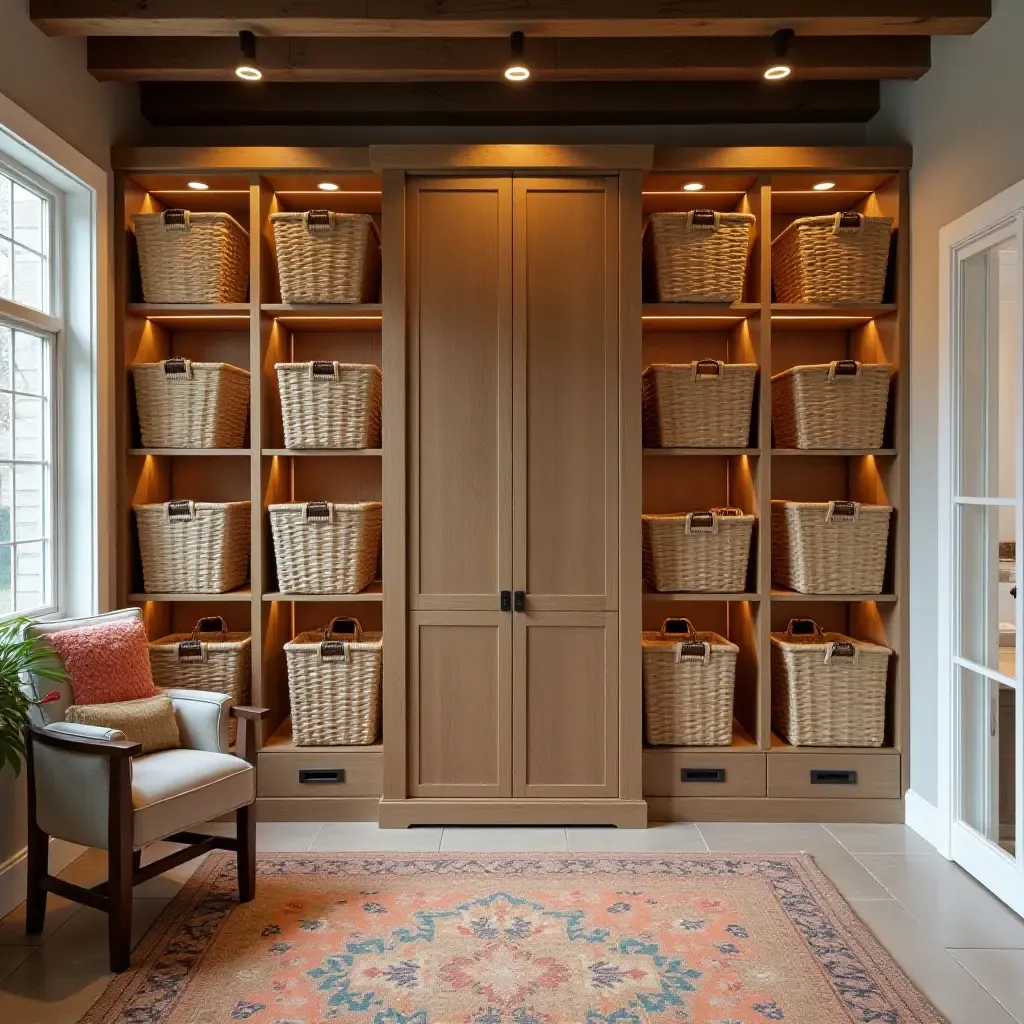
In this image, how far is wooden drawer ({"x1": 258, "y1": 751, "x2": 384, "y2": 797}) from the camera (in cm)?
348

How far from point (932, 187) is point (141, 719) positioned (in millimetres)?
3462

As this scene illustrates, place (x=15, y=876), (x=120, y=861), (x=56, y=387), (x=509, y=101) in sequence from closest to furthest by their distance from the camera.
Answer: (x=120, y=861) → (x=15, y=876) → (x=56, y=387) → (x=509, y=101)

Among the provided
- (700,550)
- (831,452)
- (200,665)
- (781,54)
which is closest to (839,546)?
(831,452)

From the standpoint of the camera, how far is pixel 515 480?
340 cm

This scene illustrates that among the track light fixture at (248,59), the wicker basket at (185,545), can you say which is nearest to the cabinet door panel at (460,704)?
the wicker basket at (185,545)

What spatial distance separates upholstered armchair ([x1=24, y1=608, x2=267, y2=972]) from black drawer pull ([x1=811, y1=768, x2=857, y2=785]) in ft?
7.21

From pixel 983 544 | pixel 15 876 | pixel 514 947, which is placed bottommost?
pixel 514 947

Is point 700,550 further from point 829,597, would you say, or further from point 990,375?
point 990,375

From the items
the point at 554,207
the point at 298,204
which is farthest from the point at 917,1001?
the point at 298,204

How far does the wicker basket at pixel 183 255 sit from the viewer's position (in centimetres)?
347

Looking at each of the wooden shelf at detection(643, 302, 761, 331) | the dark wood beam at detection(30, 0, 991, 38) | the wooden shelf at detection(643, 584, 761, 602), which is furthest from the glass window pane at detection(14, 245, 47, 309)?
the wooden shelf at detection(643, 584, 761, 602)

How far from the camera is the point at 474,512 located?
341cm

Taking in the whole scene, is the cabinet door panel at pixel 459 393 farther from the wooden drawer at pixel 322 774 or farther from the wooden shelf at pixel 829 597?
the wooden shelf at pixel 829 597

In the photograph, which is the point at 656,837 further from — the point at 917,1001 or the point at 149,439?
the point at 149,439
